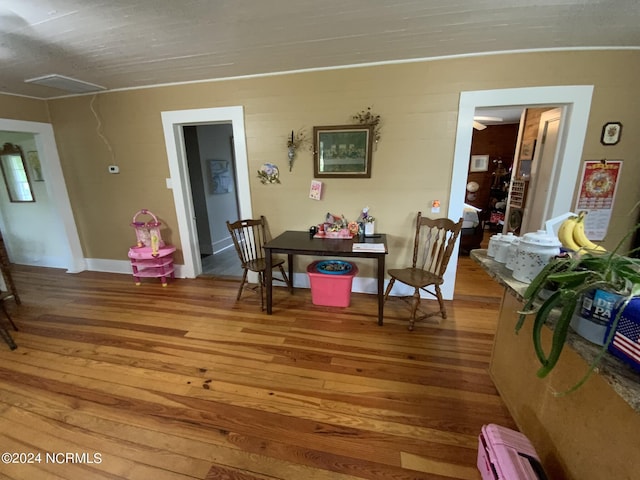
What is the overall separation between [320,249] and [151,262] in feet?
7.62

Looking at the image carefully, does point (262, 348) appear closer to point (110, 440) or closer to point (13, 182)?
point (110, 440)

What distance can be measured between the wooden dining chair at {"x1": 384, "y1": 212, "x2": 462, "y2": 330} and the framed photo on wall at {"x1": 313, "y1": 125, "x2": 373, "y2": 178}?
0.79 m

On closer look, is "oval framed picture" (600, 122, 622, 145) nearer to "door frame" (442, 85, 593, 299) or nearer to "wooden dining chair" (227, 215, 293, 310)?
"door frame" (442, 85, 593, 299)

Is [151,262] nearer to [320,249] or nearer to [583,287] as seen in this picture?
[320,249]

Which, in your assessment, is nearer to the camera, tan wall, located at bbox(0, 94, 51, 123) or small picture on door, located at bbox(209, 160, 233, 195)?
tan wall, located at bbox(0, 94, 51, 123)

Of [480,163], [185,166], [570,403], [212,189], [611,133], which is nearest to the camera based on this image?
[570,403]

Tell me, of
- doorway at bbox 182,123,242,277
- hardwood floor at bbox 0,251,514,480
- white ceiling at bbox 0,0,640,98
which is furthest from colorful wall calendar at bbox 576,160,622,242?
doorway at bbox 182,123,242,277

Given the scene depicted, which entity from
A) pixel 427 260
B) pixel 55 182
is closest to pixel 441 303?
pixel 427 260

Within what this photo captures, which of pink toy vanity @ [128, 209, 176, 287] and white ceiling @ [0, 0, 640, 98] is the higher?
white ceiling @ [0, 0, 640, 98]

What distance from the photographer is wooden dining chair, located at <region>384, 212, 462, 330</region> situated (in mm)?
2195

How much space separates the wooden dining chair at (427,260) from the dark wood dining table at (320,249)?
0.27 metres

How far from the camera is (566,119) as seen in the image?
222 cm

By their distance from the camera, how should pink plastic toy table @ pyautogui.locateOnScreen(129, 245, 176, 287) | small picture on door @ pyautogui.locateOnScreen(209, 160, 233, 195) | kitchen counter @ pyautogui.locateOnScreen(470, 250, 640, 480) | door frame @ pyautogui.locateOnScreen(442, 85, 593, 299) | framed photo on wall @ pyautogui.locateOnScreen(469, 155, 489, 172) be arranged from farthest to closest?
framed photo on wall @ pyautogui.locateOnScreen(469, 155, 489, 172) < small picture on door @ pyautogui.locateOnScreen(209, 160, 233, 195) < pink plastic toy table @ pyautogui.locateOnScreen(129, 245, 176, 287) < door frame @ pyautogui.locateOnScreen(442, 85, 593, 299) < kitchen counter @ pyautogui.locateOnScreen(470, 250, 640, 480)

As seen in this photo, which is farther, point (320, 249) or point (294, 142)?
point (294, 142)
